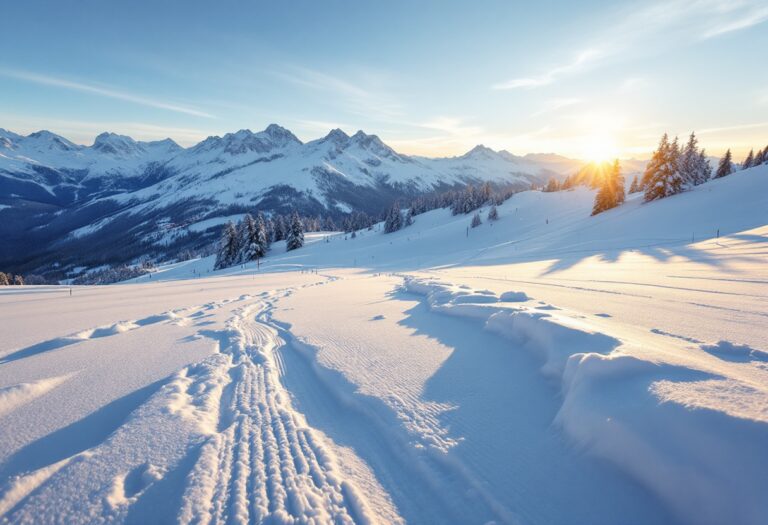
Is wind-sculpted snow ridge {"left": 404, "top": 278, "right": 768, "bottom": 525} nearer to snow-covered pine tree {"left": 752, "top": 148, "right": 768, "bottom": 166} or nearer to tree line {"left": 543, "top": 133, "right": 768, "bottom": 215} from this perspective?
tree line {"left": 543, "top": 133, "right": 768, "bottom": 215}

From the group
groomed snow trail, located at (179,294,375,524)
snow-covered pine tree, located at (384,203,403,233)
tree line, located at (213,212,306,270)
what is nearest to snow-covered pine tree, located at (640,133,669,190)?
snow-covered pine tree, located at (384,203,403,233)

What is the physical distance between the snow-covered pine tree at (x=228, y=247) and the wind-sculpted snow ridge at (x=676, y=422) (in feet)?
189

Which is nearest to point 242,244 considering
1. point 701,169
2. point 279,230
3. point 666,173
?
point 279,230

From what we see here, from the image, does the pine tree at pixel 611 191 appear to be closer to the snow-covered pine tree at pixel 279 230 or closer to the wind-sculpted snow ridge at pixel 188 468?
the wind-sculpted snow ridge at pixel 188 468

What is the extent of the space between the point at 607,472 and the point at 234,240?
5976 cm

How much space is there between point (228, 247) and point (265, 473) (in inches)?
2268

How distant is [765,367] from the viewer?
3.51 meters

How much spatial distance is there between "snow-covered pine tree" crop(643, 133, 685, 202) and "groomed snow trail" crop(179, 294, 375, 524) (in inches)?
2105

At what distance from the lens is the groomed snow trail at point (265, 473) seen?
8.43ft

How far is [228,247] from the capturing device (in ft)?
179

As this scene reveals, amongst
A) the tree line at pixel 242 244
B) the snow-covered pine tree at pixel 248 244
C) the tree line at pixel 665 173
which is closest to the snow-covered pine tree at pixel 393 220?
the tree line at pixel 242 244

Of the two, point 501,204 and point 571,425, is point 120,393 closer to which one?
point 571,425

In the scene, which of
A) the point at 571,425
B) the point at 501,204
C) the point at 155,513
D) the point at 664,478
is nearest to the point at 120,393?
the point at 155,513

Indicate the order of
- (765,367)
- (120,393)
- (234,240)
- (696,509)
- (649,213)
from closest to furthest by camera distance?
(696,509) < (765,367) < (120,393) < (649,213) < (234,240)
